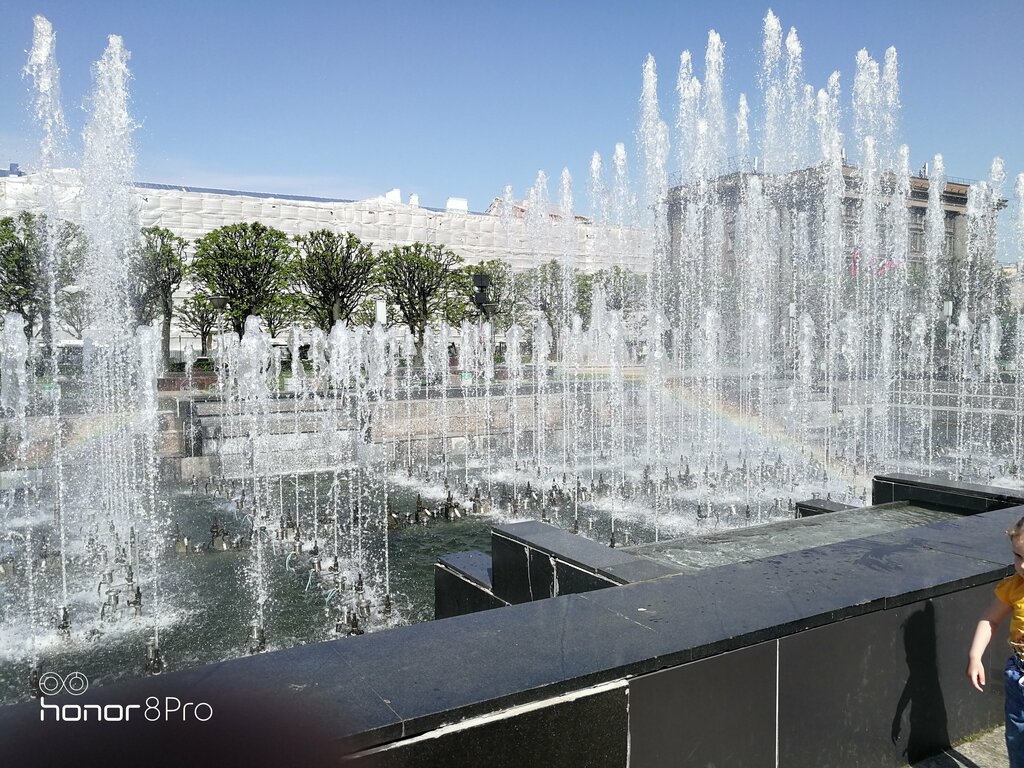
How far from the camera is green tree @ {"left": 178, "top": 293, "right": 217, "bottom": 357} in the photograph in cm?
2983

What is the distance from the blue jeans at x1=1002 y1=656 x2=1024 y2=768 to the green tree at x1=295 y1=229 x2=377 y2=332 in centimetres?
2759

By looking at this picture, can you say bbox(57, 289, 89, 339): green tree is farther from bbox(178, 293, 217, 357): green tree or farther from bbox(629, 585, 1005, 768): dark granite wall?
bbox(629, 585, 1005, 768): dark granite wall

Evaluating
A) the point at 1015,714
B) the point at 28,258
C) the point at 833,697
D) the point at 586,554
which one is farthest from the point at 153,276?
the point at 1015,714

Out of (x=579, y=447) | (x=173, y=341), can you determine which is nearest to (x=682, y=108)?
(x=579, y=447)

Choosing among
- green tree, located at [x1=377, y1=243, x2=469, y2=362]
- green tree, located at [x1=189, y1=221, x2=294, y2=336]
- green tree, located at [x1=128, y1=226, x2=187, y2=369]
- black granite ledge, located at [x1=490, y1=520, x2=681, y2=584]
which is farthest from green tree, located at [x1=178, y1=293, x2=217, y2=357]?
black granite ledge, located at [x1=490, y1=520, x2=681, y2=584]

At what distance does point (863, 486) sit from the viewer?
35.2 ft

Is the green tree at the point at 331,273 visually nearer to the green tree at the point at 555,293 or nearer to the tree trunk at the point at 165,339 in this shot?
the tree trunk at the point at 165,339

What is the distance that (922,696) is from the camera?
9.04 feet

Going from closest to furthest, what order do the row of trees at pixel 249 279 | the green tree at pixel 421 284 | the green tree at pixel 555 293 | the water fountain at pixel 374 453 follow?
the water fountain at pixel 374 453
the row of trees at pixel 249 279
the green tree at pixel 421 284
the green tree at pixel 555 293

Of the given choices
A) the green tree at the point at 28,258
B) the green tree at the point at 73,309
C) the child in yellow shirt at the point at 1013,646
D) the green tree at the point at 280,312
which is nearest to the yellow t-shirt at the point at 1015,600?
the child in yellow shirt at the point at 1013,646

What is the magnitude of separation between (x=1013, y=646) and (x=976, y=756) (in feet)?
2.48

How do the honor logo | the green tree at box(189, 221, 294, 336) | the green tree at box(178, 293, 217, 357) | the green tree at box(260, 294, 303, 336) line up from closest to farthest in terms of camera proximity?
the honor logo
the green tree at box(189, 221, 294, 336)
the green tree at box(260, 294, 303, 336)
the green tree at box(178, 293, 217, 357)

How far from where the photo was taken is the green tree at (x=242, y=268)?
85.1 feet

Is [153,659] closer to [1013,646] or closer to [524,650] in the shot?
[524,650]
